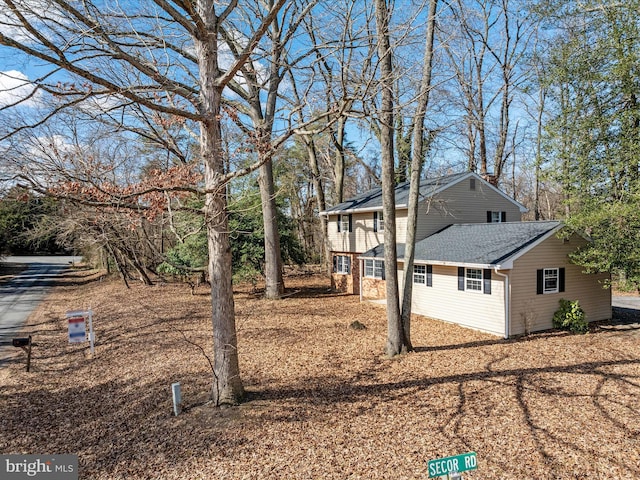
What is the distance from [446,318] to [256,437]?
9993 millimetres

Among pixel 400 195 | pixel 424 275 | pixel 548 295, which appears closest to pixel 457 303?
pixel 424 275

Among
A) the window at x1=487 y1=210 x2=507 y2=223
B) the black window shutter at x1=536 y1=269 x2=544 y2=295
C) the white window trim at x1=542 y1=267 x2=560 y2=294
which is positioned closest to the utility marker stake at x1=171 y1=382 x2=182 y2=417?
the black window shutter at x1=536 y1=269 x2=544 y2=295

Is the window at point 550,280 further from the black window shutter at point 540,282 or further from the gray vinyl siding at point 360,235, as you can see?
the gray vinyl siding at point 360,235

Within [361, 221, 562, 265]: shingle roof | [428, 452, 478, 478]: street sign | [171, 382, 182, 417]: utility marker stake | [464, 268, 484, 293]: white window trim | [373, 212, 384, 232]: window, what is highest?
[373, 212, 384, 232]: window

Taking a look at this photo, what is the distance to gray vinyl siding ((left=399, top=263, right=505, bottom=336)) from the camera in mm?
12320

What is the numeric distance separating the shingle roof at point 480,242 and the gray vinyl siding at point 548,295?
1.66ft

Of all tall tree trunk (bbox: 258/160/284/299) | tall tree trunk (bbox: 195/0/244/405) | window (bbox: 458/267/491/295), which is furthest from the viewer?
tall tree trunk (bbox: 258/160/284/299)

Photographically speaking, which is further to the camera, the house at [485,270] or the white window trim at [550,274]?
the white window trim at [550,274]

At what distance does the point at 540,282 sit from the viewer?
12805 millimetres

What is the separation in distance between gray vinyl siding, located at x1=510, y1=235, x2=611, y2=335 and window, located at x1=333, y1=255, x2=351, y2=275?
32.5 feet

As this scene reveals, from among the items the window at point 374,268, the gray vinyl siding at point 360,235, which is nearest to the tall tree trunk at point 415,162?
the window at point 374,268

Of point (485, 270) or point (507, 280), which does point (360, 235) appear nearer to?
point (485, 270)

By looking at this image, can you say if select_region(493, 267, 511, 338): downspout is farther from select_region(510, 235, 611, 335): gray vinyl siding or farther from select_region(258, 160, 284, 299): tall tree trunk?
select_region(258, 160, 284, 299): tall tree trunk

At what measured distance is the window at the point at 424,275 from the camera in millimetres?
14844
